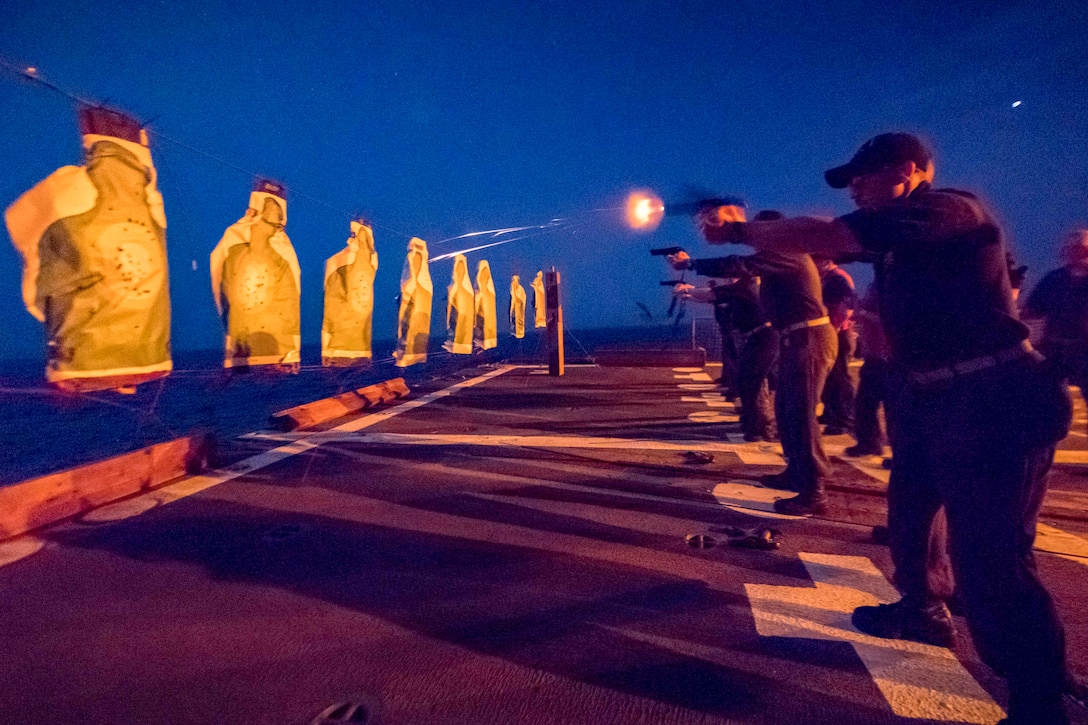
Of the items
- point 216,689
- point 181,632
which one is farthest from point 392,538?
point 216,689

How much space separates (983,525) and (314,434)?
5876mm

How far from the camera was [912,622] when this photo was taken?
2.08 m

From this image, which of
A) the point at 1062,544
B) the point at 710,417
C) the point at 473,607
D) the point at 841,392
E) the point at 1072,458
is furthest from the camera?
the point at 710,417

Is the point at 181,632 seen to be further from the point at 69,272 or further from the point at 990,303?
the point at 990,303

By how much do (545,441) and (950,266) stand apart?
14.7 feet

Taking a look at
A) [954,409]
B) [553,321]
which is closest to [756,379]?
[954,409]

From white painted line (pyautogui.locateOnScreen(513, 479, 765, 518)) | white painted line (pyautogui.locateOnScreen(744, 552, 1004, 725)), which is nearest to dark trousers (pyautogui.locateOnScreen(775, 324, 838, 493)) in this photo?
white painted line (pyautogui.locateOnScreen(513, 479, 765, 518))

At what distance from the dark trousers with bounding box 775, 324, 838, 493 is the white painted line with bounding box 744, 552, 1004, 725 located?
0.78m

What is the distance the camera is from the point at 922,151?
1851mm

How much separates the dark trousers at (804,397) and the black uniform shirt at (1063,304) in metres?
2.82

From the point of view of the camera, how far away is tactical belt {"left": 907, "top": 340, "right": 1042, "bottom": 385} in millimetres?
1562

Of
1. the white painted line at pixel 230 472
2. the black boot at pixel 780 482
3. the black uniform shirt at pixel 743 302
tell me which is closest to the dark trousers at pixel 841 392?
the black uniform shirt at pixel 743 302

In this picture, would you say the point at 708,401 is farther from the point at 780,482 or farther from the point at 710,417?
the point at 780,482

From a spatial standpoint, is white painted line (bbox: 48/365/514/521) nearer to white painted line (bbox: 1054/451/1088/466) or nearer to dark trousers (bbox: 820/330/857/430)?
dark trousers (bbox: 820/330/857/430)
